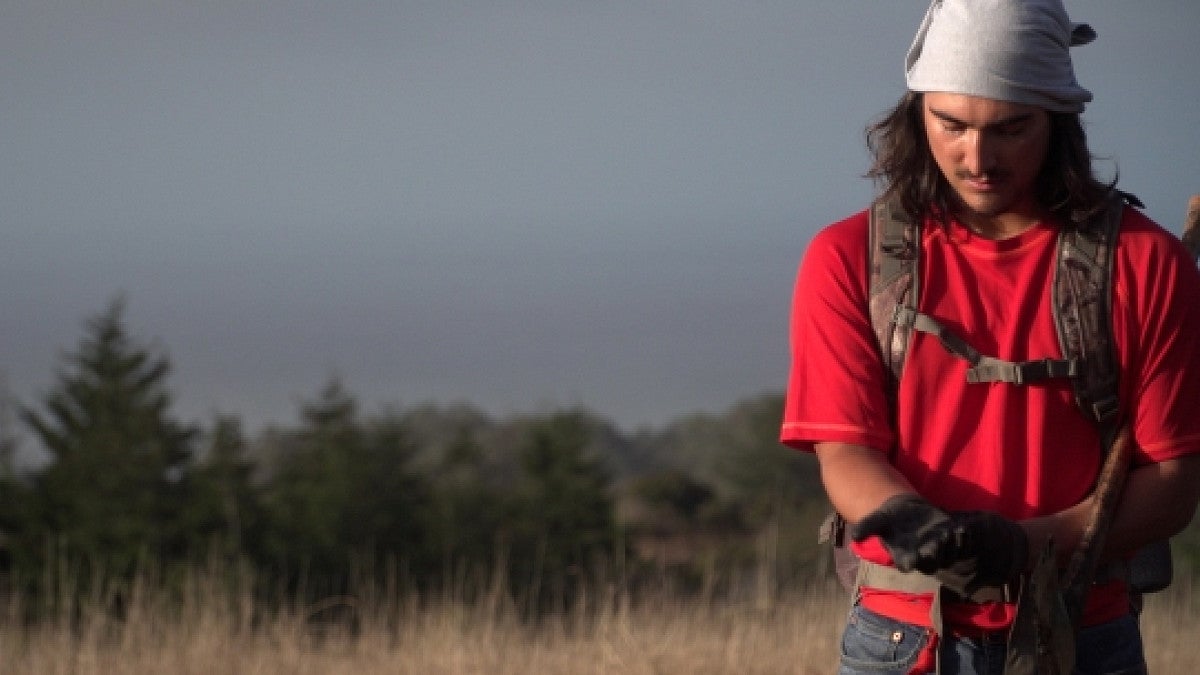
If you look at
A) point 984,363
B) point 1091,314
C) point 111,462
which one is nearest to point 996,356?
point 984,363

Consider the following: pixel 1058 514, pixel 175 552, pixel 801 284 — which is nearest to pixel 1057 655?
pixel 1058 514

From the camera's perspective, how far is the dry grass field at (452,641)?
5.73 metres

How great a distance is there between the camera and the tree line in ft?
157

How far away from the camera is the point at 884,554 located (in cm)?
236

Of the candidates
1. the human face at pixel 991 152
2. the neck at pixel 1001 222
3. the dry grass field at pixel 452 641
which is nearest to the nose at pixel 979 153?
the human face at pixel 991 152

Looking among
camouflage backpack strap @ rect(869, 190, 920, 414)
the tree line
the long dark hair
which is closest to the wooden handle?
the long dark hair

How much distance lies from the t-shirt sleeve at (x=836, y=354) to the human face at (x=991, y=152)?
166 millimetres

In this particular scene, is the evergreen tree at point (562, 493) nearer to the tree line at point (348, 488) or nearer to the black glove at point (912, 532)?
the tree line at point (348, 488)

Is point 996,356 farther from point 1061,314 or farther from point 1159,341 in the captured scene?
point 1159,341

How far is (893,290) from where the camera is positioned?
7.73ft

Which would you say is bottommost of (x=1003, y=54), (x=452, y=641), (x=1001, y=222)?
(x=452, y=641)

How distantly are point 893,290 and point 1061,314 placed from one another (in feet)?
0.75

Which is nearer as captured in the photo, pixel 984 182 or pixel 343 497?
pixel 984 182

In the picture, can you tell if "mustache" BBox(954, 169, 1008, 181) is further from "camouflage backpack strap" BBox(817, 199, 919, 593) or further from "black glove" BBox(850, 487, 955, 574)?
"black glove" BBox(850, 487, 955, 574)
